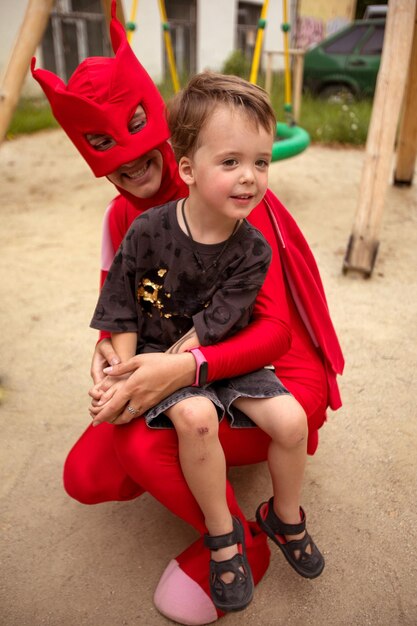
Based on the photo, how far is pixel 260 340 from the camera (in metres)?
1.35

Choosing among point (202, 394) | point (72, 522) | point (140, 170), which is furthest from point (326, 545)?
point (140, 170)

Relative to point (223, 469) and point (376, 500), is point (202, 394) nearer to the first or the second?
point (223, 469)

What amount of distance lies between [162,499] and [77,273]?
7.16 ft

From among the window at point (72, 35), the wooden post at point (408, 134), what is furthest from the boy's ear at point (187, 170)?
the window at point (72, 35)

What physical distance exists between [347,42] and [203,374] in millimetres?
7359

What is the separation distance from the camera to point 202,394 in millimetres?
1293

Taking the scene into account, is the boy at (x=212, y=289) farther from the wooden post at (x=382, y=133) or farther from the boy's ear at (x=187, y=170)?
the wooden post at (x=382, y=133)

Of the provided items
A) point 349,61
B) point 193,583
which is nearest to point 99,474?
point 193,583

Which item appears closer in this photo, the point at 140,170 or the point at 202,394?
the point at 202,394

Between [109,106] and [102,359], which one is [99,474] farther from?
[109,106]

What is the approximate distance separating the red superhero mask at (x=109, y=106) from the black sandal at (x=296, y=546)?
0.97m

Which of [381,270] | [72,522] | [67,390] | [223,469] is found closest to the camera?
[223,469]

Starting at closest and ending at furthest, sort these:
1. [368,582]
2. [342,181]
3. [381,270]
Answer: [368,582]
[381,270]
[342,181]

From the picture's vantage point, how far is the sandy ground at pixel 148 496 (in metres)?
1.42
